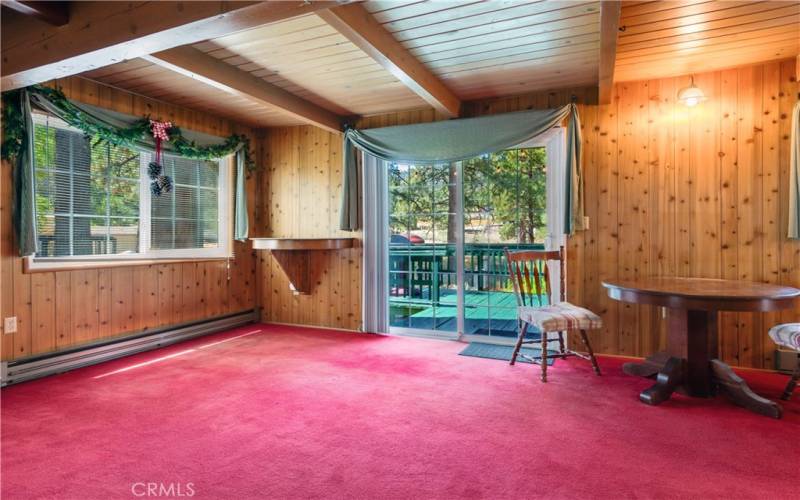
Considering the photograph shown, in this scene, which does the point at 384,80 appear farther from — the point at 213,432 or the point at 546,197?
the point at 213,432

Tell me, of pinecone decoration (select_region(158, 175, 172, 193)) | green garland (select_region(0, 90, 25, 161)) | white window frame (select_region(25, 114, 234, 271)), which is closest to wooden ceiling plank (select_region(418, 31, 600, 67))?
pinecone decoration (select_region(158, 175, 172, 193))

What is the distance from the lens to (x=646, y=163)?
3.41m

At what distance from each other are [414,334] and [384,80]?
93.9 inches

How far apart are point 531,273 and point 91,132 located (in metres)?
3.65

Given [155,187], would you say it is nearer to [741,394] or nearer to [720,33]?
[720,33]

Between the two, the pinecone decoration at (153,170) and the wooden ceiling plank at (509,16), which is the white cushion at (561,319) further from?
the pinecone decoration at (153,170)

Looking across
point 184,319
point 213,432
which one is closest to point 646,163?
point 213,432

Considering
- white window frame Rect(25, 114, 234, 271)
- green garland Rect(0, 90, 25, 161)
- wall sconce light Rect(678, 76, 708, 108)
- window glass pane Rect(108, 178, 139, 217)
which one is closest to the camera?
green garland Rect(0, 90, 25, 161)

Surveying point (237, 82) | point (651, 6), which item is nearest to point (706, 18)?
point (651, 6)

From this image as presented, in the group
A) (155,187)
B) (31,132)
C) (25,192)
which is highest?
(31,132)

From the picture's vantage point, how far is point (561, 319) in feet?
9.44

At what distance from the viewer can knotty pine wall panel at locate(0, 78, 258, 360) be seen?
2936 mm

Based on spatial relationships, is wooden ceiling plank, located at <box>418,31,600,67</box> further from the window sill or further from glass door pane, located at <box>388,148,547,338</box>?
the window sill

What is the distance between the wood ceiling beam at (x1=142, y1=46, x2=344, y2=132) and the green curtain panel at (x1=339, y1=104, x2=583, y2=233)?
36 cm
